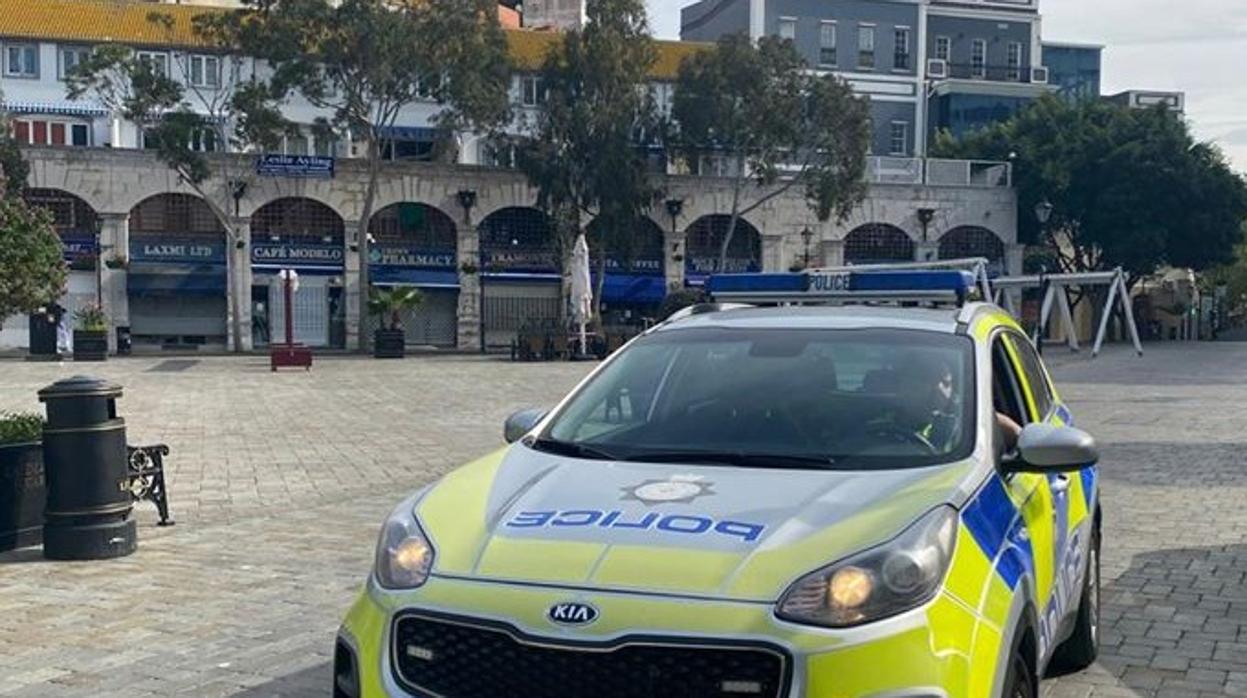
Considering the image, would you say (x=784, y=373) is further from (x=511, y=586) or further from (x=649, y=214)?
(x=649, y=214)

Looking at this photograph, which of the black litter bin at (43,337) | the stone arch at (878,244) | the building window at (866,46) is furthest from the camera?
the building window at (866,46)

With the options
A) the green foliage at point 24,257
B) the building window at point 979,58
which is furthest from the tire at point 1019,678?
the building window at point 979,58

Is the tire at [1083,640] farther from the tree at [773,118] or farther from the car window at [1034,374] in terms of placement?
the tree at [773,118]

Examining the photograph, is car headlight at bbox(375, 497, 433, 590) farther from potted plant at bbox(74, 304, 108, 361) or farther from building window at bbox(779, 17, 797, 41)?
building window at bbox(779, 17, 797, 41)

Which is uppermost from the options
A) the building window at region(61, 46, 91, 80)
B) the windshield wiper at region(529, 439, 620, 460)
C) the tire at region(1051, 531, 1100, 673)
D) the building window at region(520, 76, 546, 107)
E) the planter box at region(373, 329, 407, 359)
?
the building window at region(61, 46, 91, 80)

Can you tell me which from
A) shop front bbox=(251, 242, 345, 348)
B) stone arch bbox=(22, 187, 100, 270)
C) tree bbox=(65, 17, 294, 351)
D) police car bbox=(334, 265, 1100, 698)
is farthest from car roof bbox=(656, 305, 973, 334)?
stone arch bbox=(22, 187, 100, 270)

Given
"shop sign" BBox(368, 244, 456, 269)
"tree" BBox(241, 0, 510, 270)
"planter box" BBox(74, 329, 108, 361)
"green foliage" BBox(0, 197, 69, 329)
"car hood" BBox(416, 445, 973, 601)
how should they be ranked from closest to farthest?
1. "car hood" BBox(416, 445, 973, 601)
2. "green foliage" BBox(0, 197, 69, 329)
3. "planter box" BBox(74, 329, 108, 361)
4. "tree" BBox(241, 0, 510, 270)
5. "shop sign" BBox(368, 244, 456, 269)

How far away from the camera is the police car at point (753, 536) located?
301 centimetres

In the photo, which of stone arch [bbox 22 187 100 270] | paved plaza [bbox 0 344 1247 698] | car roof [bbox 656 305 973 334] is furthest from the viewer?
stone arch [bbox 22 187 100 270]

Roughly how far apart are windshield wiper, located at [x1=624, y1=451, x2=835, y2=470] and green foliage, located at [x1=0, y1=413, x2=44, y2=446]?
210 inches

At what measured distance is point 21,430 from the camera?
324 inches

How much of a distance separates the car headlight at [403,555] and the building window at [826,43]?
57977 millimetres

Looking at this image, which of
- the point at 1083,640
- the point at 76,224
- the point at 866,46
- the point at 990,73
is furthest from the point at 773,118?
the point at 1083,640

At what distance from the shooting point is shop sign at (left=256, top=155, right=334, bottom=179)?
→ 42562 millimetres
